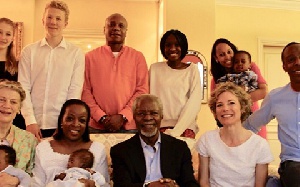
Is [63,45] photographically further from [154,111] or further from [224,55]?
[224,55]

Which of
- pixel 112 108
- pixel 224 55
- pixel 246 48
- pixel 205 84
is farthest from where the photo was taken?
pixel 246 48

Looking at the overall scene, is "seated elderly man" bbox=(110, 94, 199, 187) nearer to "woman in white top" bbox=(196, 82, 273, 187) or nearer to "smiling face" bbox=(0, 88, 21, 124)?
"woman in white top" bbox=(196, 82, 273, 187)

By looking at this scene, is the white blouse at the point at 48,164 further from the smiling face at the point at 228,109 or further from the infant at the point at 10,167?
the smiling face at the point at 228,109

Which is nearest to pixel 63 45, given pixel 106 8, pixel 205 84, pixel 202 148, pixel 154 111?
pixel 154 111

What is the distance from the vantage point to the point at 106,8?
21.7 feet

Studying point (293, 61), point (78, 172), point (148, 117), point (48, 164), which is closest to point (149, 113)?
point (148, 117)

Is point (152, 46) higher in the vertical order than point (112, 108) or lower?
higher

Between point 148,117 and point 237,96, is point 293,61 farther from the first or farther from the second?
point 148,117

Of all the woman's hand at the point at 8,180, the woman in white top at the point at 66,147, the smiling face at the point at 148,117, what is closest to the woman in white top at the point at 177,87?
the smiling face at the point at 148,117

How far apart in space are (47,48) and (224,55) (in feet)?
4.84

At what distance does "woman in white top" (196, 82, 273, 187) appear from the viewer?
2492 mm

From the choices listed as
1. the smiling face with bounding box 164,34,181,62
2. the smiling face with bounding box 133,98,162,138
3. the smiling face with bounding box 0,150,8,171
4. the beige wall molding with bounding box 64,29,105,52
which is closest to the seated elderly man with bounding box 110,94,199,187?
the smiling face with bounding box 133,98,162,138

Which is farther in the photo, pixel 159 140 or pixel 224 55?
pixel 224 55

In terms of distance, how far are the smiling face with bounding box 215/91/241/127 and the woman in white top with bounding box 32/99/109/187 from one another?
0.79 meters
